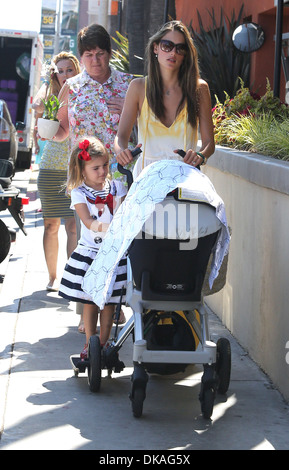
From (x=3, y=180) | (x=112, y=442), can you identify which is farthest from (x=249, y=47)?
(x=112, y=442)

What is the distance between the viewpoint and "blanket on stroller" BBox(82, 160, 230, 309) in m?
4.90

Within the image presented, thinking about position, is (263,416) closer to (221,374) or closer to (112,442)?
(221,374)

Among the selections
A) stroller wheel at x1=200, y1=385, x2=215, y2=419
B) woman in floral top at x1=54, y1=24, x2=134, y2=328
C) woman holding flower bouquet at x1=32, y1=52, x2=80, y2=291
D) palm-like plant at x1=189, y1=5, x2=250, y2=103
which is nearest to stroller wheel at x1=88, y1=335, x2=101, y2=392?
stroller wheel at x1=200, y1=385, x2=215, y2=419

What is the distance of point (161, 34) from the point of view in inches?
225

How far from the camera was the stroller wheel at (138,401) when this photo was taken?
4.94 metres

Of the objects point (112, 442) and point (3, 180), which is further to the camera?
point (3, 180)

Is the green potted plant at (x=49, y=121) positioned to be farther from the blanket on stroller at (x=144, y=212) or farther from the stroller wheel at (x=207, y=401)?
the stroller wheel at (x=207, y=401)

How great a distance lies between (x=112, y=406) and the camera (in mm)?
5250

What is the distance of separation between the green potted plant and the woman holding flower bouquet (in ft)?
1.94

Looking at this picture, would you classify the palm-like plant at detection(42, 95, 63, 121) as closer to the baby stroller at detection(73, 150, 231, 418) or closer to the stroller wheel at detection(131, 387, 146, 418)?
the baby stroller at detection(73, 150, 231, 418)

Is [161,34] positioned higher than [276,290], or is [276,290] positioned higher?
[161,34]

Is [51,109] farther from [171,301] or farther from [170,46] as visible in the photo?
[171,301]

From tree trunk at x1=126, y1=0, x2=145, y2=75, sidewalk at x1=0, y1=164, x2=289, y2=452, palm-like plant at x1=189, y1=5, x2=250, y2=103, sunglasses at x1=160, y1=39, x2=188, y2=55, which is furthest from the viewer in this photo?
tree trunk at x1=126, y1=0, x2=145, y2=75
